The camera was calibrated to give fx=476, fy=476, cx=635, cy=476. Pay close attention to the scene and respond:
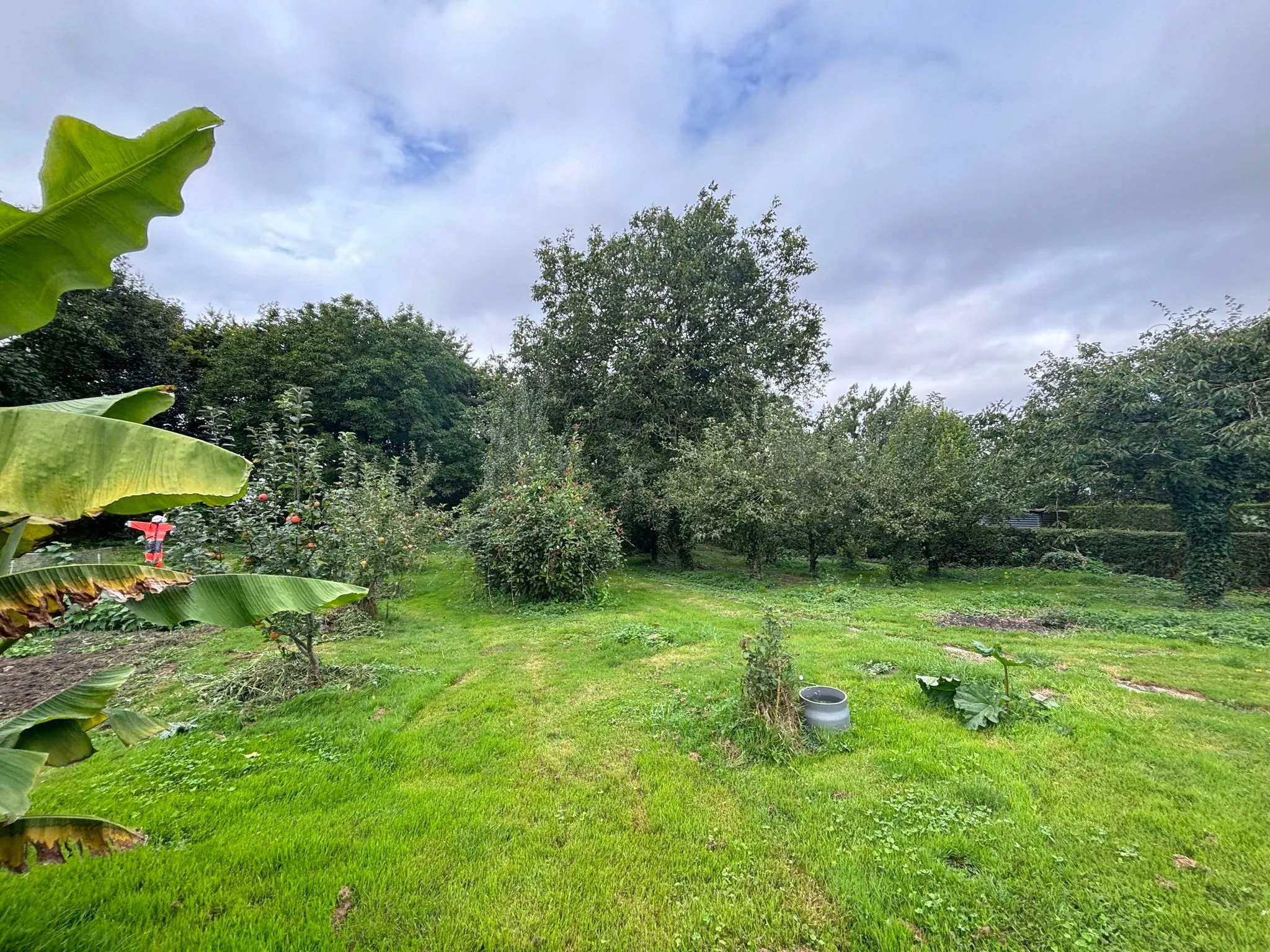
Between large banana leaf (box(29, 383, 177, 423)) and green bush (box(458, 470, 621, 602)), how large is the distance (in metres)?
7.33

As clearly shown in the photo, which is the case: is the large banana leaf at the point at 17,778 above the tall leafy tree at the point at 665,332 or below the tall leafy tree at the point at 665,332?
below

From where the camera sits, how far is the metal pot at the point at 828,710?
3.80 metres

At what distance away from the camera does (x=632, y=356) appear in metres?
15.9

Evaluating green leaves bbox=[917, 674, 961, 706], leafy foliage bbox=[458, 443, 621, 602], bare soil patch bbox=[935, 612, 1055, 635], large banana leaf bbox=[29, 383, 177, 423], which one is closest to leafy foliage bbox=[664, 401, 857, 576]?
leafy foliage bbox=[458, 443, 621, 602]

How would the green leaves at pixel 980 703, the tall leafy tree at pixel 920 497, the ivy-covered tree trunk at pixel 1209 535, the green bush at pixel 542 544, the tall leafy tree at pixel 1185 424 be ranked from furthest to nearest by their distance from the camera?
1. the tall leafy tree at pixel 920 497
2. the green bush at pixel 542 544
3. the ivy-covered tree trunk at pixel 1209 535
4. the tall leafy tree at pixel 1185 424
5. the green leaves at pixel 980 703

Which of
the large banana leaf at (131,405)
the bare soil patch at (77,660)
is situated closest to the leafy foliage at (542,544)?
the bare soil patch at (77,660)

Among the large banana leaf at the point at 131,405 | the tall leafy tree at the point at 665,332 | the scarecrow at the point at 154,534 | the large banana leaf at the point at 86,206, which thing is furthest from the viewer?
the tall leafy tree at the point at 665,332

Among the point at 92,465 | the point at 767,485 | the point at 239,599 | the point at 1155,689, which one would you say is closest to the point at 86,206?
the point at 92,465

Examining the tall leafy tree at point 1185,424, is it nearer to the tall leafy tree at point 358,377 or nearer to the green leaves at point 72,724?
the green leaves at point 72,724

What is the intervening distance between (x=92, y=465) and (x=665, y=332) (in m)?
15.1

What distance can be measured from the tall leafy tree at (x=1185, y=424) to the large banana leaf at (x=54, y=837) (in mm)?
12901

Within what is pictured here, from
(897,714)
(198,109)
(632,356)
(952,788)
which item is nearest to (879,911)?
(952,788)

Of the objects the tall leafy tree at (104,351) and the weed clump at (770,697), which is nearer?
the weed clump at (770,697)

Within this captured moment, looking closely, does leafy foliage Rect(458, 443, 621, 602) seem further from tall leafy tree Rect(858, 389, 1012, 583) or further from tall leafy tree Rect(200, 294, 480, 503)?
tall leafy tree Rect(200, 294, 480, 503)
